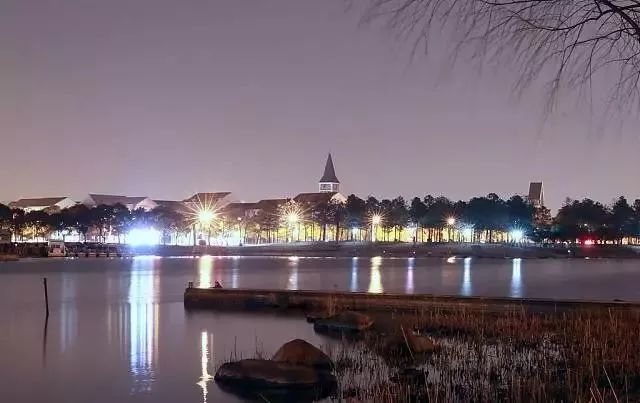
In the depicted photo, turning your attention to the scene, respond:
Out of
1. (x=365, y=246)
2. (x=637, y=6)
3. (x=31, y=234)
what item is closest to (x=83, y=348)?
(x=637, y=6)

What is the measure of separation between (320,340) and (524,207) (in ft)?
561

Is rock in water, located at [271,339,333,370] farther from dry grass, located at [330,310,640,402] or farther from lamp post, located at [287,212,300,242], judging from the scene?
lamp post, located at [287,212,300,242]

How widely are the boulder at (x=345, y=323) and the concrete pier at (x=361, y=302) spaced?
2.94 meters

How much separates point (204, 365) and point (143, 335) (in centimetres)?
838

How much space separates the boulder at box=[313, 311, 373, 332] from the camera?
2727 centimetres

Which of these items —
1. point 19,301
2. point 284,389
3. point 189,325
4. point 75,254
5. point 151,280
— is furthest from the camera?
point 75,254

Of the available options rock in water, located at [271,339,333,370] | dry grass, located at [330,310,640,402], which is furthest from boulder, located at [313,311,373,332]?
rock in water, located at [271,339,333,370]

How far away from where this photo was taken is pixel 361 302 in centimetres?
3266

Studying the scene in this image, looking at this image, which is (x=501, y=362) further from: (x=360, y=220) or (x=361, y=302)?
(x=360, y=220)

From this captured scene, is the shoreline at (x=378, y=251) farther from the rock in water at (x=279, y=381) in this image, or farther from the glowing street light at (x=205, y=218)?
the rock in water at (x=279, y=381)

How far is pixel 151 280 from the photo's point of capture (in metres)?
64.9

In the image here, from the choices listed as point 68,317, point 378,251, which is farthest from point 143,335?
point 378,251

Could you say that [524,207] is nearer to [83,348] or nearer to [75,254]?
[75,254]

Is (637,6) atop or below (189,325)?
atop
